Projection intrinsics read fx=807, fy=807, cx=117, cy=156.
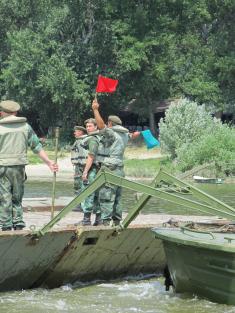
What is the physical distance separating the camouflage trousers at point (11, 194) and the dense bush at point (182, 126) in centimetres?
2798

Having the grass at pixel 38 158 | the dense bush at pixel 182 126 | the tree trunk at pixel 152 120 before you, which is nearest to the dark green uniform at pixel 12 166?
the dense bush at pixel 182 126

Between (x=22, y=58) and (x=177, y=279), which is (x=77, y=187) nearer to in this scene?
(x=177, y=279)

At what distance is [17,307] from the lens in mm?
9055

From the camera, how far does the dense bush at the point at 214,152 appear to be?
34281 millimetres

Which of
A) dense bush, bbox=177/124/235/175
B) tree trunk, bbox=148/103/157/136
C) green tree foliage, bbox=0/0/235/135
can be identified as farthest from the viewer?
tree trunk, bbox=148/103/157/136

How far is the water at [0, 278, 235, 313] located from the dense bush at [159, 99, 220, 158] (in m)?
27.6

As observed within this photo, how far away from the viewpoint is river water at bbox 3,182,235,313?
9188mm

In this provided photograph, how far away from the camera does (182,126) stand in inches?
1512

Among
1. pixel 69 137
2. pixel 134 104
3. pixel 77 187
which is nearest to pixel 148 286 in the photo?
pixel 77 187

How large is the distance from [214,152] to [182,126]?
159 inches

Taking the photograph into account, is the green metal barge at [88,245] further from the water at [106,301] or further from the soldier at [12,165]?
the soldier at [12,165]

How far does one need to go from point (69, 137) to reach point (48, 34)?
6.37 m

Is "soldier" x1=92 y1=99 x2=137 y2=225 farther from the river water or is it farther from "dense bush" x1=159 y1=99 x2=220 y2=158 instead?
"dense bush" x1=159 y1=99 x2=220 y2=158

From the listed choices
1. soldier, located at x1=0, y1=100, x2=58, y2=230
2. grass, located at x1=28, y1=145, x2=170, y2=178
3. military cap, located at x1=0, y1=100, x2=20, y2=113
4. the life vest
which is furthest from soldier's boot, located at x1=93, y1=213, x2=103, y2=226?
grass, located at x1=28, y1=145, x2=170, y2=178
